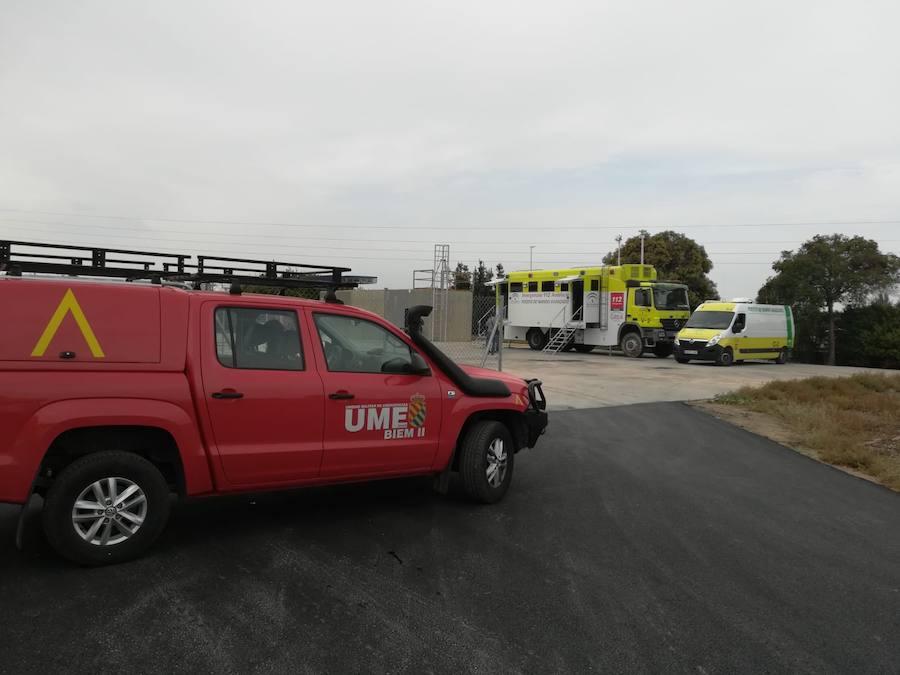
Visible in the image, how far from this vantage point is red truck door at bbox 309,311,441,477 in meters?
4.88

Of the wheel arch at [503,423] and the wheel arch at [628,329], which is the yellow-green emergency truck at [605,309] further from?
the wheel arch at [503,423]

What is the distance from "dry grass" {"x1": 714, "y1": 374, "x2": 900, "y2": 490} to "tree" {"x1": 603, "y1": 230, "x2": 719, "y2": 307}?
37301 mm

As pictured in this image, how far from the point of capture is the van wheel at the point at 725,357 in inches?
941

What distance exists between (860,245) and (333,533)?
4782 cm

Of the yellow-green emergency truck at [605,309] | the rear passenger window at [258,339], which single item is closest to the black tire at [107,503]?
the rear passenger window at [258,339]

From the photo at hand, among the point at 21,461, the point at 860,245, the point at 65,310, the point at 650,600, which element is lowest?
the point at 650,600

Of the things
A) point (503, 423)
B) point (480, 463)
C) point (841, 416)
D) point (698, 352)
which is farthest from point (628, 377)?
point (480, 463)

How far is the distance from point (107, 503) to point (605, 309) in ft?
82.5

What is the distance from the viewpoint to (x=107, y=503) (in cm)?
409

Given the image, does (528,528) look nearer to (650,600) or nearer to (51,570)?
(650,600)

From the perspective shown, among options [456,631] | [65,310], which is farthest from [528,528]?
[65,310]

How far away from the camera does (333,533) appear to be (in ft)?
16.0

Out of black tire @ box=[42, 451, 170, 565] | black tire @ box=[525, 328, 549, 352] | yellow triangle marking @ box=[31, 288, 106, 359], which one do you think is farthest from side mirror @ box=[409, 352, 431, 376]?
black tire @ box=[525, 328, 549, 352]

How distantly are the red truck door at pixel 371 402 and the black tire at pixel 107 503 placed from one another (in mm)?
1131
